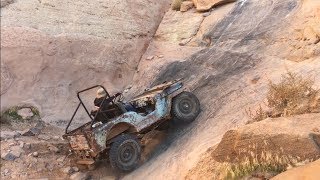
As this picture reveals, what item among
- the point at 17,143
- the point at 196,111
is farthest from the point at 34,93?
the point at 196,111

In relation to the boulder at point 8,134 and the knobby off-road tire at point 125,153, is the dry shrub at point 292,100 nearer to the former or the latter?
the knobby off-road tire at point 125,153

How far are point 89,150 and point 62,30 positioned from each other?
511 cm

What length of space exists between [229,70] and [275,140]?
5.17 metres

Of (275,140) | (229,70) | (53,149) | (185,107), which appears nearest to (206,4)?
(229,70)

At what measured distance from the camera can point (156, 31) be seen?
49.8ft

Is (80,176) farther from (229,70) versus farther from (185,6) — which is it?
(185,6)

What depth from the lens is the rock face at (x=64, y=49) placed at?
39.8 feet

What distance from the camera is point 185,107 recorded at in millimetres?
10406

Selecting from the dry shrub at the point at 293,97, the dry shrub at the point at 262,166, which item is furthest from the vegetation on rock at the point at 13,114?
the dry shrub at the point at 262,166

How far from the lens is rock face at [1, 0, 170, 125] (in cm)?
1213

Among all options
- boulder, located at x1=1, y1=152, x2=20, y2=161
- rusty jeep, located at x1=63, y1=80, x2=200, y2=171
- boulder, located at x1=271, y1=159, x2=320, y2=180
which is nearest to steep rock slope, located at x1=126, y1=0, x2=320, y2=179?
rusty jeep, located at x1=63, y1=80, x2=200, y2=171

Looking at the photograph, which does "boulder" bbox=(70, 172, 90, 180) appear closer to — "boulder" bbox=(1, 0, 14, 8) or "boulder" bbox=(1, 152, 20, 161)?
"boulder" bbox=(1, 152, 20, 161)

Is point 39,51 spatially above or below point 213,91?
above

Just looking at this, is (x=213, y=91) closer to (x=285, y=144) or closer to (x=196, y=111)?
(x=196, y=111)
